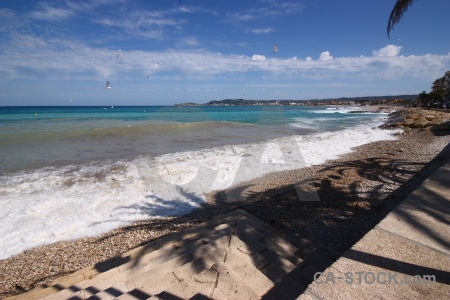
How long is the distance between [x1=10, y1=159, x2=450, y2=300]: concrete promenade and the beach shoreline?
1.78 feet

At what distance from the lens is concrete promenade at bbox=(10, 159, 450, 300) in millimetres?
1981

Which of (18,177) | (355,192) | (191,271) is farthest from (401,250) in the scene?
(18,177)

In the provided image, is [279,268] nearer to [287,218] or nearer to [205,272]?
[205,272]

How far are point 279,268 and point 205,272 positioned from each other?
879 millimetres

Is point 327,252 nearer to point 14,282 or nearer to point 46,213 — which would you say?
point 14,282

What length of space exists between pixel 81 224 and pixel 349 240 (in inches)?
202

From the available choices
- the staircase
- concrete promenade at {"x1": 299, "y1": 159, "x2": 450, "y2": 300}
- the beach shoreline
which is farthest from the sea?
concrete promenade at {"x1": 299, "y1": 159, "x2": 450, "y2": 300}

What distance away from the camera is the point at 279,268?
9.18 feet

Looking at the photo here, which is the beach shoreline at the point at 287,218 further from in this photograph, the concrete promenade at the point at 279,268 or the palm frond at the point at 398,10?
the palm frond at the point at 398,10

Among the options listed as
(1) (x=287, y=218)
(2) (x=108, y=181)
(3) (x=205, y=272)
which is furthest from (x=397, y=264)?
(2) (x=108, y=181)

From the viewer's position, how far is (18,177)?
26.0 feet

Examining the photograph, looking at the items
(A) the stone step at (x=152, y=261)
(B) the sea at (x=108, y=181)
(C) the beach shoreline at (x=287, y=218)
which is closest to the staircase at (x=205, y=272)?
(A) the stone step at (x=152, y=261)

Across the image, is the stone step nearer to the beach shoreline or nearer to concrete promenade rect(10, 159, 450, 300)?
concrete promenade rect(10, 159, 450, 300)

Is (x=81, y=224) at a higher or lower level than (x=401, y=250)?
lower
